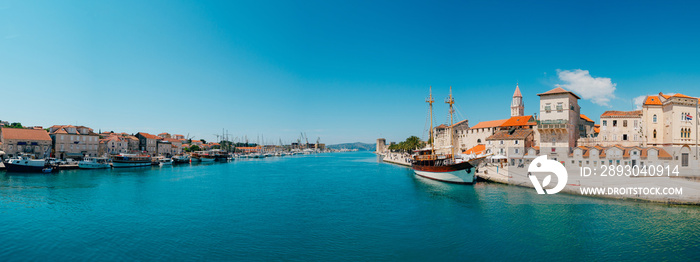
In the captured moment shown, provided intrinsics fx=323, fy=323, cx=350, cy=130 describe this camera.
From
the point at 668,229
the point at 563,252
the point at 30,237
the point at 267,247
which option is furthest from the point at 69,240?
the point at 668,229

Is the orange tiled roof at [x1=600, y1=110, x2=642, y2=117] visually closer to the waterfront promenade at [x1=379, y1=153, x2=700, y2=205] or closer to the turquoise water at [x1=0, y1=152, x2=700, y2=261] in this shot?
the waterfront promenade at [x1=379, y1=153, x2=700, y2=205]

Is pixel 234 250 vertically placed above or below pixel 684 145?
below

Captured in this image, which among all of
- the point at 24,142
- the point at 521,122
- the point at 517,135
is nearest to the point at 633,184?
the point at 517,135

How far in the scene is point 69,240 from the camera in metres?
16.4

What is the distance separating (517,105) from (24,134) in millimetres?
100523

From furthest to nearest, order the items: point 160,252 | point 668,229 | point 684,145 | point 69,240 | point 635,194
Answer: point 684,145
point 635,194
point 668,229
point 69,240
point 160,252

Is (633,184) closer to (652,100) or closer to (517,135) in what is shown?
(517,135)

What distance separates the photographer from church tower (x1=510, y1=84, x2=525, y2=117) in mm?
75688

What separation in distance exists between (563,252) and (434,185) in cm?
Answer: 2355

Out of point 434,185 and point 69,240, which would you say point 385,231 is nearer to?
point 69,240

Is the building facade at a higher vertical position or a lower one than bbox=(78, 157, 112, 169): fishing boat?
higher

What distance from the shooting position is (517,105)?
249 ft

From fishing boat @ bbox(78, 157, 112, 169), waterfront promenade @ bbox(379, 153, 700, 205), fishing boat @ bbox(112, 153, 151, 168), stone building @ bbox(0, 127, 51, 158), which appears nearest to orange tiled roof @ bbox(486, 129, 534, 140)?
waterfront promenade @ bbox(379, 153, 700, 205)

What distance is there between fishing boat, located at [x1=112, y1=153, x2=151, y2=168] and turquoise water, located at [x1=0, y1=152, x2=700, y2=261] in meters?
33.1
